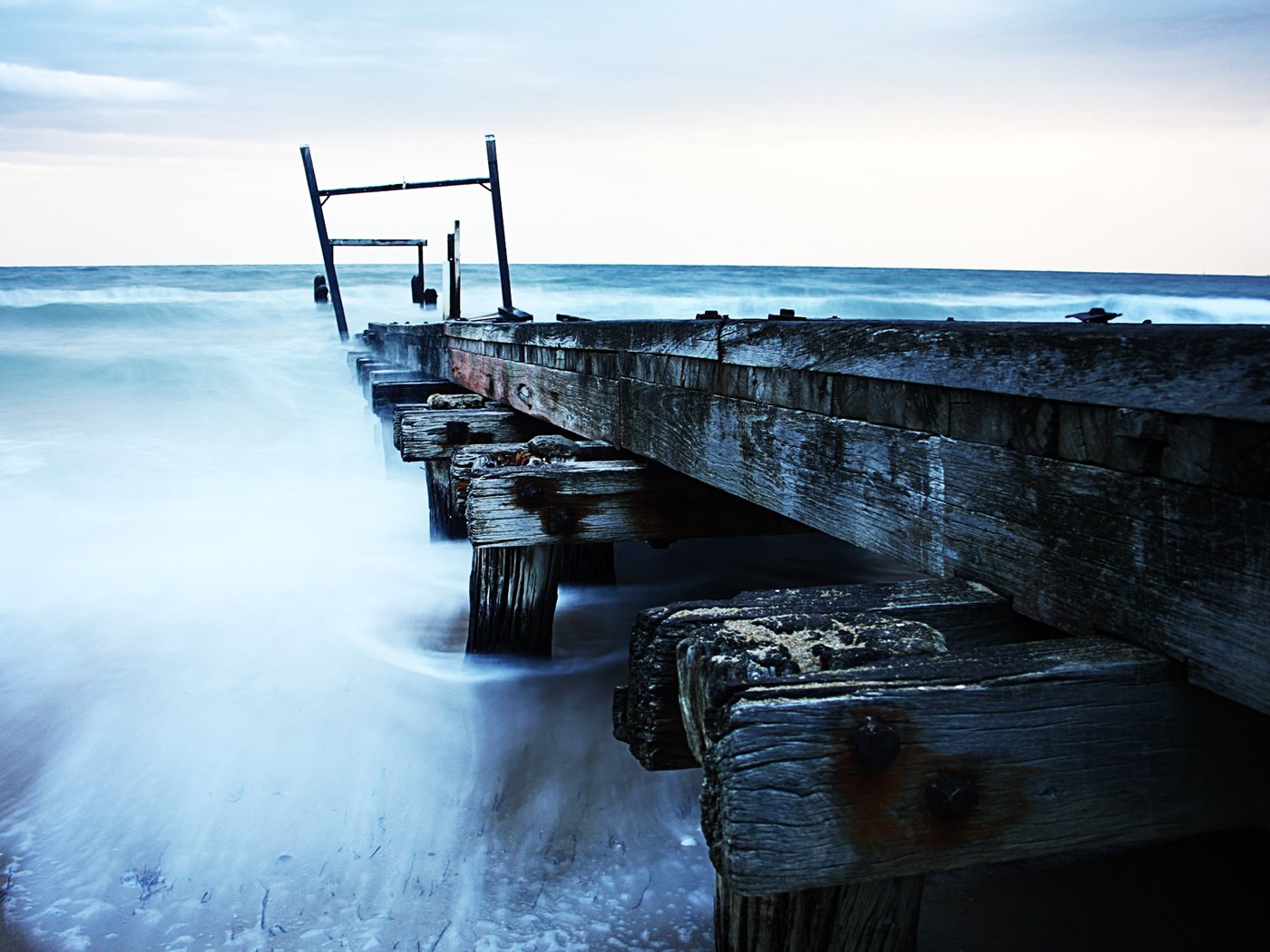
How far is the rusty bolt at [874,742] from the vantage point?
1.25 metres

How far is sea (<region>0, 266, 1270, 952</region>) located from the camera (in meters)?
2.87

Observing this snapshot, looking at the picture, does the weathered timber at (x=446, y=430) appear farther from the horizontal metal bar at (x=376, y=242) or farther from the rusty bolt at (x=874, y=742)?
A: the horizontal metal bar at (x=376, y=242)

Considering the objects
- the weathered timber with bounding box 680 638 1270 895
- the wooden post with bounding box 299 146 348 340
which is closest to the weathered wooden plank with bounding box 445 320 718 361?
the weathered timber with bounding box 680 638 1270 895

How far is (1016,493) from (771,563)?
4589mm

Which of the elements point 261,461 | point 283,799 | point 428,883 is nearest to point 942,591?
point 428,883

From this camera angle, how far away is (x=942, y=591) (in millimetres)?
1698

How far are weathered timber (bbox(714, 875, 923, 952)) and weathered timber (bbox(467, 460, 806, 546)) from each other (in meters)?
1.73

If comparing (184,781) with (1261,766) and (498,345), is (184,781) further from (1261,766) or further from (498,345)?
(1261,766)

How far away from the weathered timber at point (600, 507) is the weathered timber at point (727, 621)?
63.6 inches

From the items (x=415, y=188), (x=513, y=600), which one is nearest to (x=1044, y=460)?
(x=513, y=600)

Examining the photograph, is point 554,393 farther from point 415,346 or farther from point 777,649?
point 415,346

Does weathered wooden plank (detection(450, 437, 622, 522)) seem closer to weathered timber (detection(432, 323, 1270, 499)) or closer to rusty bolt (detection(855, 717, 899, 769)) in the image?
weathered timber (detection(432, 323, 1270, 499))

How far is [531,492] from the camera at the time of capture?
3279 millimetres

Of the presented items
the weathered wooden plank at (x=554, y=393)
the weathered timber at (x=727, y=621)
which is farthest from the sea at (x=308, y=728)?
the weathered timber at (x=727, y=621)
